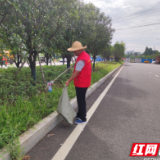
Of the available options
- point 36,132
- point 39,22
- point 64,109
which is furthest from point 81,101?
point 39,22

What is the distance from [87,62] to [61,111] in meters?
A: 1.18

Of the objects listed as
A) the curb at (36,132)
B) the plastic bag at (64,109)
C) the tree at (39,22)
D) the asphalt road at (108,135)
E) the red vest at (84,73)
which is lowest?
the asphalt road at (108,135)

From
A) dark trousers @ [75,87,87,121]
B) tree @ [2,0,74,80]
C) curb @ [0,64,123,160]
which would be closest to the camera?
curb @ [0,64,123,160]

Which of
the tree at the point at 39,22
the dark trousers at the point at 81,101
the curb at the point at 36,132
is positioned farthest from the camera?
the tree at the point at 39,22

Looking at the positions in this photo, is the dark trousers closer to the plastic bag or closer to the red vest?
the red vest

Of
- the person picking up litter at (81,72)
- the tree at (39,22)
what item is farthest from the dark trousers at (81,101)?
the tree at (39,22)

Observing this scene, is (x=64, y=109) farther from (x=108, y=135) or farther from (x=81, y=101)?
(x=108, y=135)

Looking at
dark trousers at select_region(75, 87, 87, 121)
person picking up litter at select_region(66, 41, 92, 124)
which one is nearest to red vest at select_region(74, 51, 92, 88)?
person picking up litter at select_region(66, 41, 92, 124)

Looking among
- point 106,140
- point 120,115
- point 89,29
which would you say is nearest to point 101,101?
point 120,115

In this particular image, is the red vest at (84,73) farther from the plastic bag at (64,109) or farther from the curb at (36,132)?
the curb at (36,132)

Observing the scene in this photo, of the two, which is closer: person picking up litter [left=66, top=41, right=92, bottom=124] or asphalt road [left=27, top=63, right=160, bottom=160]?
asphalt road [left=27, top=63, right=160, bottom=160]

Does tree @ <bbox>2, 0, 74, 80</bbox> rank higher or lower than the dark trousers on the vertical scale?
higher

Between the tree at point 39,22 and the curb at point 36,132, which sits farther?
the tree at point 39,22

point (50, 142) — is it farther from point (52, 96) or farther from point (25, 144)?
point (52, 96)
